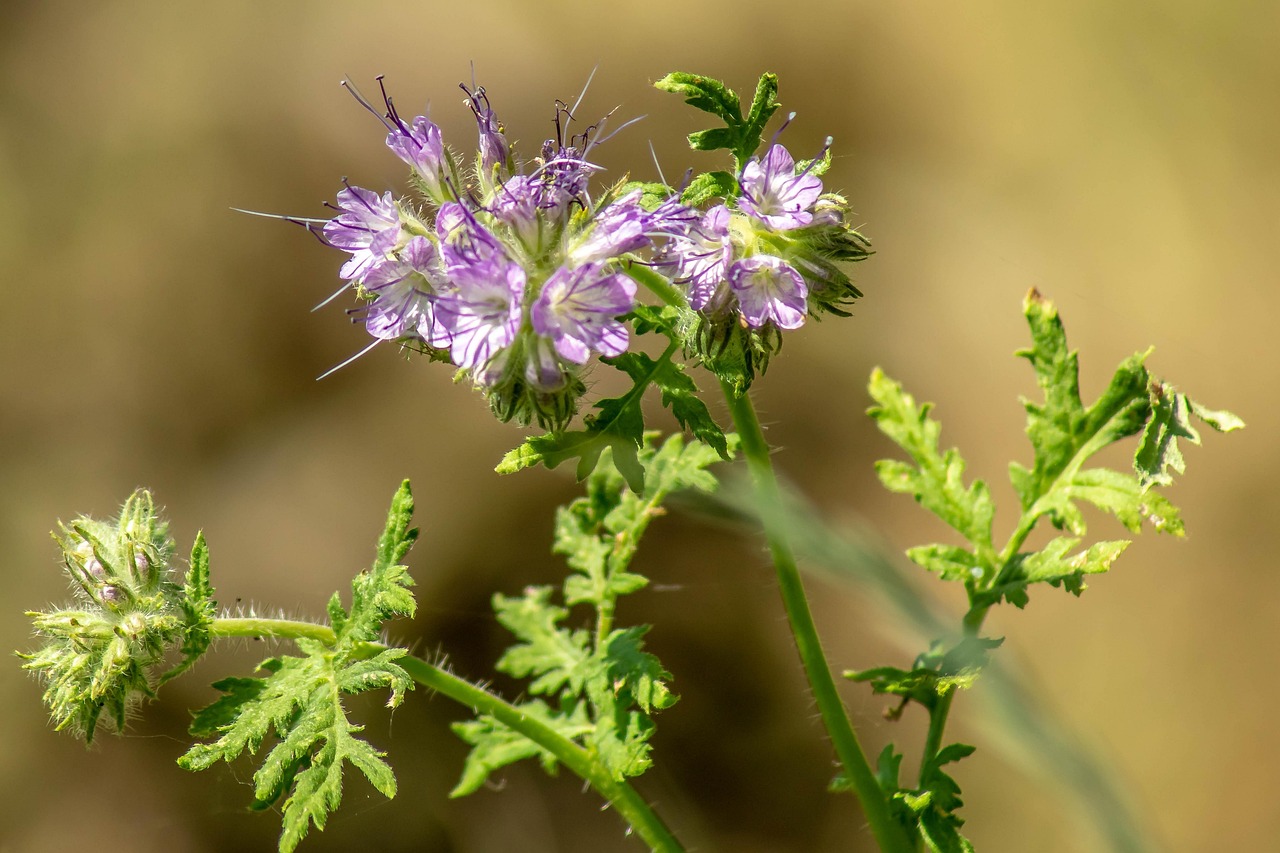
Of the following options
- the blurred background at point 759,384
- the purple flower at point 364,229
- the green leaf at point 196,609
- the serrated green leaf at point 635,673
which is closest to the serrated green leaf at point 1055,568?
the serrated green leaf at point 635,673

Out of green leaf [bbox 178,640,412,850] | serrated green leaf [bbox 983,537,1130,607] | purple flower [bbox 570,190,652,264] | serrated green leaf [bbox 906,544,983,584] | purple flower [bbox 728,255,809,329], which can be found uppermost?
purple flower [bbox 570,190,652,264]

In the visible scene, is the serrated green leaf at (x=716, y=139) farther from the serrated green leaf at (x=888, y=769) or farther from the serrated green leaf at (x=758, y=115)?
the serrated green leaf at (x=888, y=769)

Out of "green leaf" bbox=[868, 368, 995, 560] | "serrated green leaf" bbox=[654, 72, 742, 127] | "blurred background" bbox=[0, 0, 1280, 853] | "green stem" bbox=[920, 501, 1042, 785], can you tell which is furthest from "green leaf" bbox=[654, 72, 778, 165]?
"blurred background" bbox=[0, 0, 1280, 853]

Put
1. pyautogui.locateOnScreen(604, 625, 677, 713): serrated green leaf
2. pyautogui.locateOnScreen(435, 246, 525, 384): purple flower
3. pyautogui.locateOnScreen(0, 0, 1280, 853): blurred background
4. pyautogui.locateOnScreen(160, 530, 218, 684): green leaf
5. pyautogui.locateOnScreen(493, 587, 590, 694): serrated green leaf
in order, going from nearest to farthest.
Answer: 1. pyautogui.locateOnScreen(435, 246, 525, 384): purple flower
2. pyautogui.locateOnScreen(160, 530, 218, 684): green leaf
3. pyautogui.locateOnScreen(604, 625, 677, 713): serrated green leaf
4. pyautogui.locateOnScreen(493, 587, 590, 694): serrated green leaf
5. pyautogui.locateOnScreen(0, 0, 1280, 853): blurred background

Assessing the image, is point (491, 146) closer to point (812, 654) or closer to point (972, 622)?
point (812, 654)

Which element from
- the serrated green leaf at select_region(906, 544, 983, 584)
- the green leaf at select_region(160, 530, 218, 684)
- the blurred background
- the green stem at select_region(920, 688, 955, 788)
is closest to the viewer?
the green leaf at select_region(160, 530, 218, 684)

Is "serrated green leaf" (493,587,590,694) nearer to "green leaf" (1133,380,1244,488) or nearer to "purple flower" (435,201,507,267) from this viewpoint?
"purple flower" (435,201,507,267)
